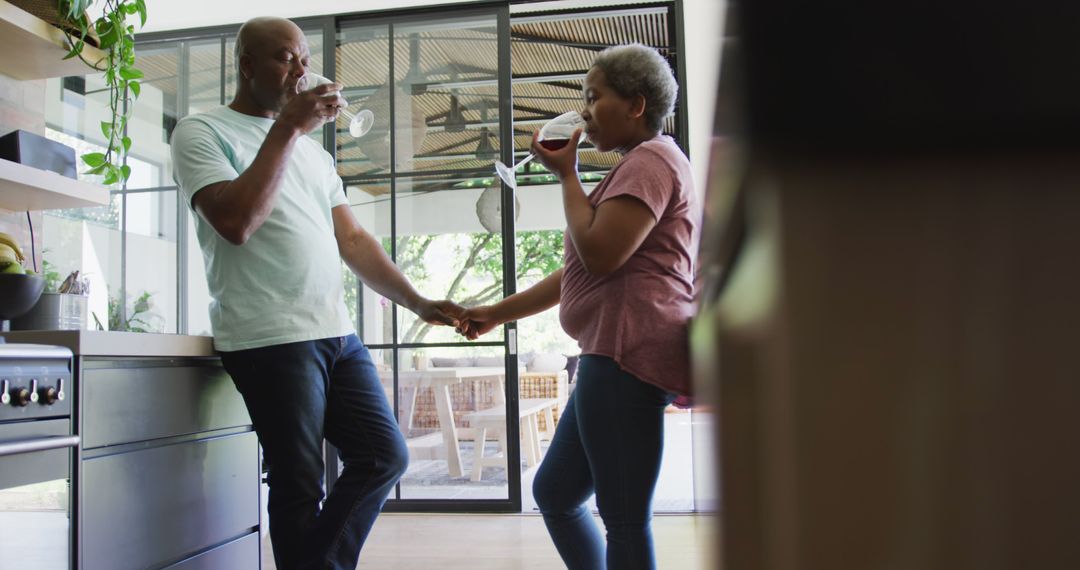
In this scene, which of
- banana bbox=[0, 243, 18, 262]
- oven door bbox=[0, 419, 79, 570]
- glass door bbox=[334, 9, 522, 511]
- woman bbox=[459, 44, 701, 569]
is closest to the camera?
woman bbox=[459, 44, 701, 569]

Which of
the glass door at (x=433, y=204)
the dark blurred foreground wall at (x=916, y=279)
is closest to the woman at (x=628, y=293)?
the dark blurred foreground wall at (x=916, y=279)

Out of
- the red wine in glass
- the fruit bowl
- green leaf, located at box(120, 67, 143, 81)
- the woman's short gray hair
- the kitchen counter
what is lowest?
the kitchen counter

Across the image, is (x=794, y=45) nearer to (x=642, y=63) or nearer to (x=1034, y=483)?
(x=1034, y=483)

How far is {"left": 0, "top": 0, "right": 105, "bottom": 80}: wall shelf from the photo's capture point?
6.54ft

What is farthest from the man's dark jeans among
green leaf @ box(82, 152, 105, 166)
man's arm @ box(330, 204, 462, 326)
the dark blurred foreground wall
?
the dark blurred foreground wall

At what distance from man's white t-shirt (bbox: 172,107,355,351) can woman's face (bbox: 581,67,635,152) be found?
0.64 m

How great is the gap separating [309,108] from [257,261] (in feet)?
1.06

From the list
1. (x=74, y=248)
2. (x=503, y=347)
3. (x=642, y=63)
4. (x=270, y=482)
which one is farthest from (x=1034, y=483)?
(x=74, y=248)

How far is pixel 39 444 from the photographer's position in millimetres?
1402

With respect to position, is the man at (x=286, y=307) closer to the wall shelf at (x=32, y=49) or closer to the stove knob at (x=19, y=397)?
the stove knob at (x=19, y=397)

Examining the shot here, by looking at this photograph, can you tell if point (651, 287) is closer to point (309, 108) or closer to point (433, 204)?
point (309, 108)

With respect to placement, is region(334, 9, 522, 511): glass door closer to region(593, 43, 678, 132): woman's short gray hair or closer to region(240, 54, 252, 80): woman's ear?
region(240, 54, 252, 80): woman's ear

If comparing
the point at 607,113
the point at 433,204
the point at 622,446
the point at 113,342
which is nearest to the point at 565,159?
the point at 607,113

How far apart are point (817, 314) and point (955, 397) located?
0.11ft
